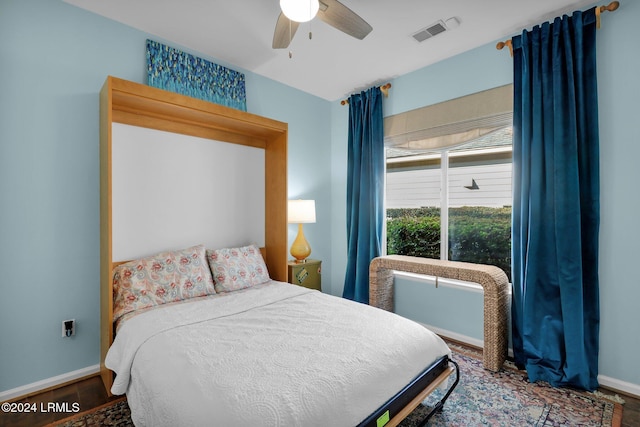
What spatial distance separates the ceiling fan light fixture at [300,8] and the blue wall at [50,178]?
5.15 feet

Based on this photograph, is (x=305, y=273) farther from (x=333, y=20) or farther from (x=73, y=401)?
(x=333, y=20)

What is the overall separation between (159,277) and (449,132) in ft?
9.42

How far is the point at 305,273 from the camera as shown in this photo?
3402 millimetres

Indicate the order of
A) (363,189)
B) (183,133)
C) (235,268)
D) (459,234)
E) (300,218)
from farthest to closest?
(363,189), (300,218), (459,234), (183,133), (235,268)

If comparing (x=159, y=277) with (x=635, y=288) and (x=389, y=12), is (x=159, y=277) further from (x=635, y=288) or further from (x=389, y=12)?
(x=635, y=288)

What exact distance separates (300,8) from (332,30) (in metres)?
0.92

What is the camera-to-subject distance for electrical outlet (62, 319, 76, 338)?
2.23m

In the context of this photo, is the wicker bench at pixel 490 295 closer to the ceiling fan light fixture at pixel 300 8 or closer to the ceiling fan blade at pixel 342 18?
the ceiling fan blade at pixel 342 18

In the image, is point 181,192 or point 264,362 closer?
point 264,362

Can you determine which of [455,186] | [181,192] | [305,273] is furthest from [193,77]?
[455,186]

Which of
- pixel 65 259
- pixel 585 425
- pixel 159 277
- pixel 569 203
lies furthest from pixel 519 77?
pixel 65 259

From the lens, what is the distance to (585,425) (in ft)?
5.94

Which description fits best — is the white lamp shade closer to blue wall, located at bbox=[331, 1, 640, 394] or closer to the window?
the window

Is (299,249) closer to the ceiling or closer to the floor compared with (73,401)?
closer to the ceiling
